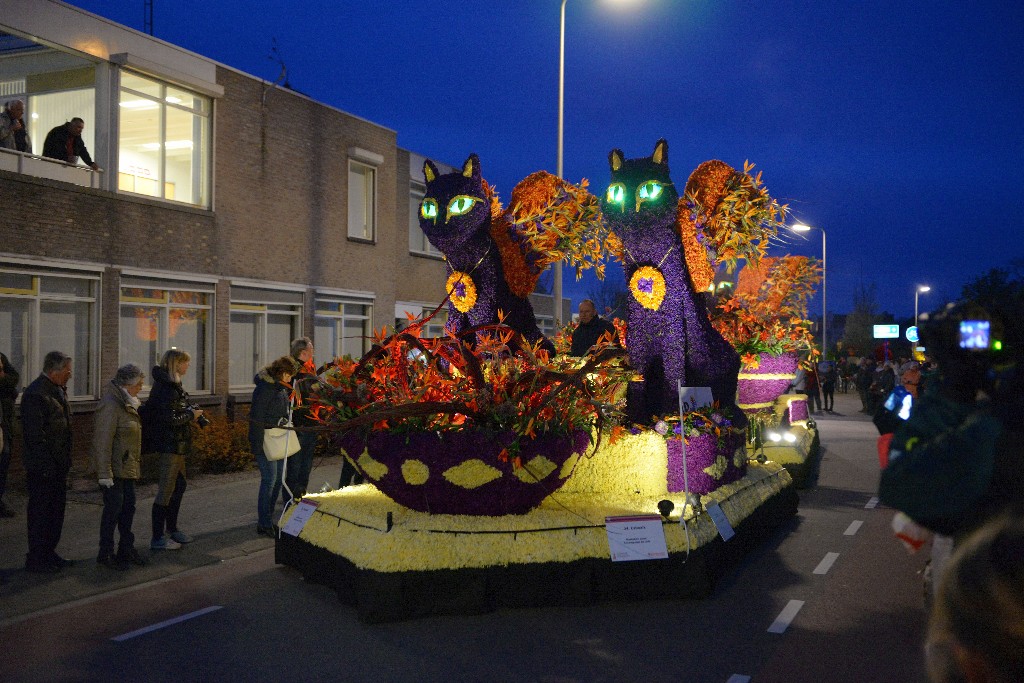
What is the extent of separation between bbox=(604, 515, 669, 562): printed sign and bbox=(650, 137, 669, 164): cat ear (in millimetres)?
3496

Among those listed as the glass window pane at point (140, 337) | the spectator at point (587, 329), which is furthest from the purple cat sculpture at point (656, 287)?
the glass window pane at point (140, 337)

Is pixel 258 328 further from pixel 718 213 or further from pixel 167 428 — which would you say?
pixel 718 213

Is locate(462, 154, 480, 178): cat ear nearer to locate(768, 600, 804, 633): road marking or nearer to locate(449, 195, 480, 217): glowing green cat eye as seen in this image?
locate(449, 195, 480, 217): glowing green cat eye

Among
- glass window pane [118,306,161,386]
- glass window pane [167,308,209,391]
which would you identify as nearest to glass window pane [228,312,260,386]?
glass window pane [167,308,209,391]

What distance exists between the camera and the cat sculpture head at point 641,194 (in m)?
7.93

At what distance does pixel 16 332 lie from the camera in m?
12.3

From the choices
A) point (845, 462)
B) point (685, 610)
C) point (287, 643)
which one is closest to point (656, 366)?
point (685, 610)

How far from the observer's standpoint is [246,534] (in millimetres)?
9164

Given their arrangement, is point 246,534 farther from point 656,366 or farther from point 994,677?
point 994,677

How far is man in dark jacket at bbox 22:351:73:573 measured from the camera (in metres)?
7.36

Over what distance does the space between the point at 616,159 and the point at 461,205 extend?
1530mm

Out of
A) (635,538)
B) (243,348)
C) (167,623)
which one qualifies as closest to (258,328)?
(243,348)

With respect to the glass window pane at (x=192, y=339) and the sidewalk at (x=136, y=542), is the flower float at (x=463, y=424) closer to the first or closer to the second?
the sidewalk at (x=136, y=542)

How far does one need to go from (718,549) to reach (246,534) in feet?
16.6
